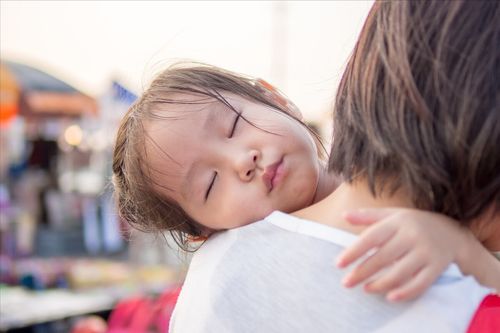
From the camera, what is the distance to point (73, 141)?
827 centimetres

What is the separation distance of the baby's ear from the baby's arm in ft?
2.04

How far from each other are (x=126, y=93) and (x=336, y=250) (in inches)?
225

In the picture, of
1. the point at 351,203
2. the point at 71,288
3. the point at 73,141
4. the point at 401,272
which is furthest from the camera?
the point at 73,141

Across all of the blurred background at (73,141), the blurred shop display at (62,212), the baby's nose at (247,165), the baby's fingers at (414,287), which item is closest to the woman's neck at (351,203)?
the baby's fingers at (414,287)

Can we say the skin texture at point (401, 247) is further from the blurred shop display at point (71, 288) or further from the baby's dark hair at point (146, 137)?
the blurred shop display at point (71, 288)

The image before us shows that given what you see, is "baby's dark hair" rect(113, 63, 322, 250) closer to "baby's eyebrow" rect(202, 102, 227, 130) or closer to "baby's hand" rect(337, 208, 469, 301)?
"baby's eyebrow" rect(202, 102, 227, 130)

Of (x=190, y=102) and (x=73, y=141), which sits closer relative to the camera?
(x=190, y=102)

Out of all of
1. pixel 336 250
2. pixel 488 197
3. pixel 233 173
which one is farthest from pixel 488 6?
pixel 233 173

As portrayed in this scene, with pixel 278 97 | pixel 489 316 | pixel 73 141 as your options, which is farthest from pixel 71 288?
pixel 489 316

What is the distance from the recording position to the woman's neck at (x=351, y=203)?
85cm

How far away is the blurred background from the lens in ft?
17.5

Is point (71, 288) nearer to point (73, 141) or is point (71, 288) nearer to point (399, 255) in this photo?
point (73, 141)

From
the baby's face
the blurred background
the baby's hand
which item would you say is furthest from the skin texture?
the blurred background

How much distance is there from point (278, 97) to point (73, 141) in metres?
7.24
